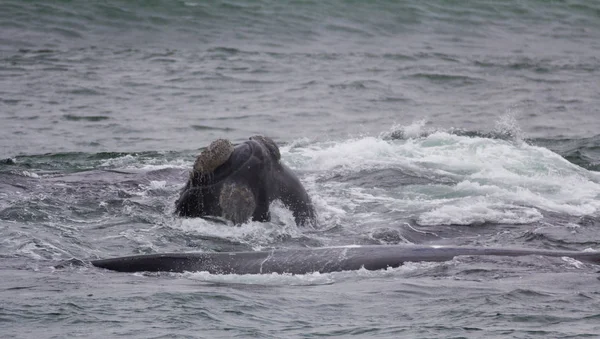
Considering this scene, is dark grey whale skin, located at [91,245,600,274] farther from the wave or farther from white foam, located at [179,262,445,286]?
the wave

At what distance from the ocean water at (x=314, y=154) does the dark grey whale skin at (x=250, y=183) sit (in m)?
0.14

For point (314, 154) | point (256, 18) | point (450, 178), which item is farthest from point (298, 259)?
point (256, 18)

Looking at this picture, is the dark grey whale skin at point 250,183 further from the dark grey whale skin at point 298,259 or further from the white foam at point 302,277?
the white foam at point 302,277

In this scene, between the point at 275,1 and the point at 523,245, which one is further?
the point at 275,1

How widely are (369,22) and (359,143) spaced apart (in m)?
13.8

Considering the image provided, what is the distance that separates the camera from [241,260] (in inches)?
360

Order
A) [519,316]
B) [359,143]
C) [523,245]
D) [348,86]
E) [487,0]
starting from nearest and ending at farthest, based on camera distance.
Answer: [519,316]
[523,245]
[359,143]
[348,86]
[487,0]

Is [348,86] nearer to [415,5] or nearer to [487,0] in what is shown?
[415,5]

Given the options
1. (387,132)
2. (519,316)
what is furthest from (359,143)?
(519,316)

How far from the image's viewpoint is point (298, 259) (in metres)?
9.23

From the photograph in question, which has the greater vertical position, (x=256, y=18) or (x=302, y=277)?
(x=256, y=18)

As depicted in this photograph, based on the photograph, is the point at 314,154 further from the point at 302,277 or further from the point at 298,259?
the point at 302,277

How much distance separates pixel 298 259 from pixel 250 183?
1573 millimetres

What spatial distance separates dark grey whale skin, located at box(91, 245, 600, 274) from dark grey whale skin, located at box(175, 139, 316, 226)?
138 centimetres
